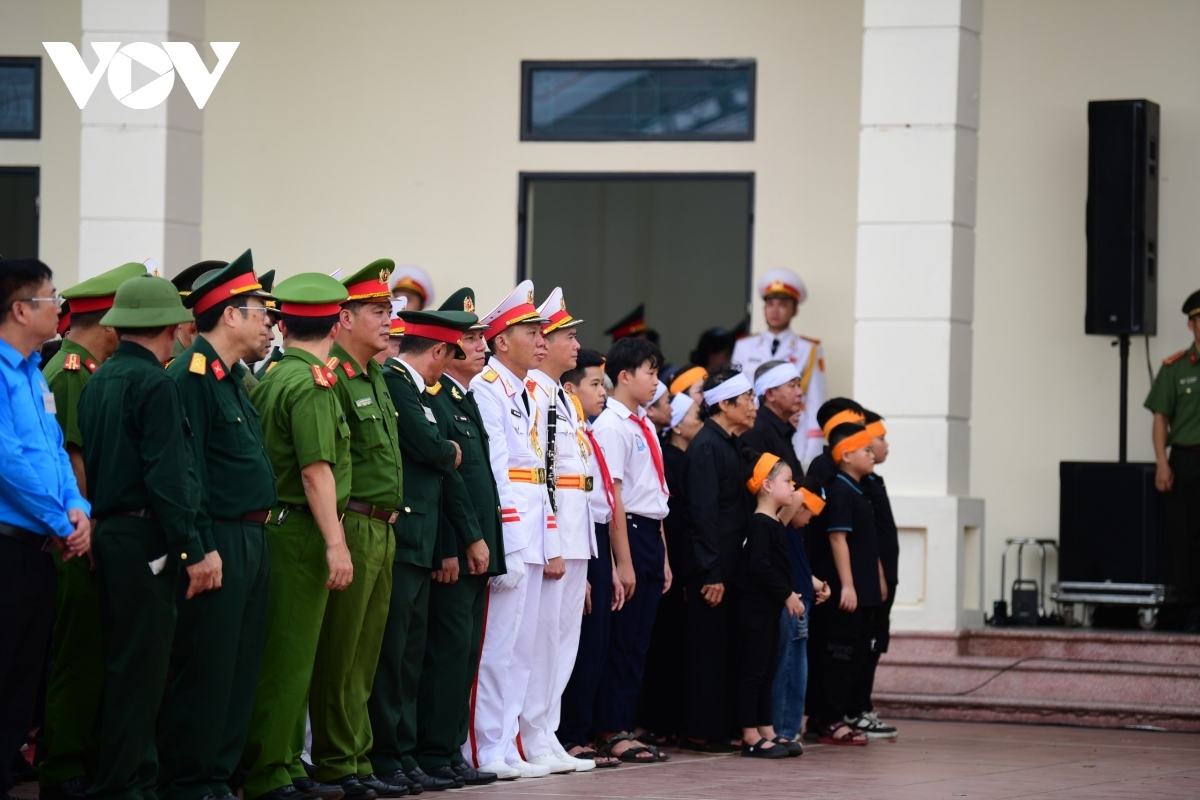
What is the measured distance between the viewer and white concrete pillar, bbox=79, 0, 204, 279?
1165 centimetres

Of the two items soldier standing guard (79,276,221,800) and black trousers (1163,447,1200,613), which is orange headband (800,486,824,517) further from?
soldier standing guard (79,276,221,800)

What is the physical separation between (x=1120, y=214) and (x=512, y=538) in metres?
6.14

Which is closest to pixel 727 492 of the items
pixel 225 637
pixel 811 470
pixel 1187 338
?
pixel 811 470

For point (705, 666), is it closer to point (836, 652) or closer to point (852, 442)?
point (836, 652)

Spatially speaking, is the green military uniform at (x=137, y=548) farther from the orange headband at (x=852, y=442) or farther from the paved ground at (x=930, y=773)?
the orange headband at (x=852, y=442)

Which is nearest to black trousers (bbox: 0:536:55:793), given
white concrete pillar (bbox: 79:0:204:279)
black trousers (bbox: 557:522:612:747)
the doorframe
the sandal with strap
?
black trousers (bbox: 557:522:612:747)

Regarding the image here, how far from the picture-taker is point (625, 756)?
8.08 m

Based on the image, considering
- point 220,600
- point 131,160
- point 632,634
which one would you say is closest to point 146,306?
point 220,600

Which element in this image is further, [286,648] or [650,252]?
[650,252]

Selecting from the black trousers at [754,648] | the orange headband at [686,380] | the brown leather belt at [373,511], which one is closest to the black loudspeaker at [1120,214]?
the orange headband at [686,380]

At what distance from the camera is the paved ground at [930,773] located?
7.02 metres

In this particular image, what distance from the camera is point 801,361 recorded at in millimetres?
12188

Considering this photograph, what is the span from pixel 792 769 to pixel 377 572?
2.52 meters

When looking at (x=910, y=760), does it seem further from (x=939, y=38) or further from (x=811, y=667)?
(x=939, y=38)
